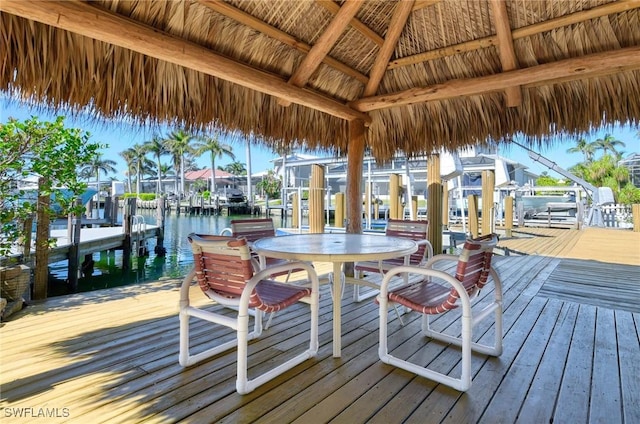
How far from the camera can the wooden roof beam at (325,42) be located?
2682mm

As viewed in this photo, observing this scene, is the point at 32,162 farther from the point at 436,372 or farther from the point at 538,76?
the point at 538,76

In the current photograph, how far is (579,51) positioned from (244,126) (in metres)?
3.10

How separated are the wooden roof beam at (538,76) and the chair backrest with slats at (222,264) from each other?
8.57 feet

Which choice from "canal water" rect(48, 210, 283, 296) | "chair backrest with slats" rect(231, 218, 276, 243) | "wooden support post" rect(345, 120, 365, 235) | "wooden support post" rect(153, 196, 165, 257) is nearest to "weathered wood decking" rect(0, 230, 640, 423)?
"chair backrest with slats" rect(231, 218, 276, 243)

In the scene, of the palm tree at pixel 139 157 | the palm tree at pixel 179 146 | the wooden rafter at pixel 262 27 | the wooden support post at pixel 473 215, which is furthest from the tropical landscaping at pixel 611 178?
the palm tree at pixel 139 157

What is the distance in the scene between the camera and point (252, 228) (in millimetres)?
3320

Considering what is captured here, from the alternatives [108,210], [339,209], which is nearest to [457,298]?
[339,209]

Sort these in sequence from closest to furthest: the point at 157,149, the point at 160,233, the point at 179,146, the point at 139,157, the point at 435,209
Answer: the point at 435,209 → the point at 160,233 → the point at 179,146 → the point at 157,149 → the point at 139,157

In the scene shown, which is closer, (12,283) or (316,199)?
(12,283)

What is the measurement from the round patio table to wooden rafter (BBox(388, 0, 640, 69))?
200cm

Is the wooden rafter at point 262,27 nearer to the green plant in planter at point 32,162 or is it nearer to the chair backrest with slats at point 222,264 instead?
the chair backrest with slats at point 222,264

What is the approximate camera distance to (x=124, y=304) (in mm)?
3238

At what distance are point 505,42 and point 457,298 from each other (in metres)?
2.31

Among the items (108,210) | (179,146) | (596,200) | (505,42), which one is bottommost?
(108,210)
